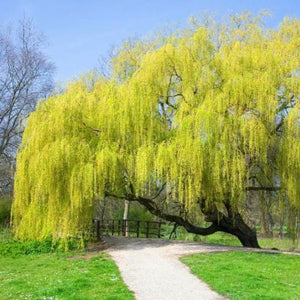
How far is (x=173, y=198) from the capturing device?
14.1 meters

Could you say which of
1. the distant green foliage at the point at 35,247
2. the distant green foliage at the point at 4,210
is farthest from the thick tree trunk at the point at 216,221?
the distant green foliage at the point at 4,210

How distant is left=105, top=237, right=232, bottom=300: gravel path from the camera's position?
299 inches

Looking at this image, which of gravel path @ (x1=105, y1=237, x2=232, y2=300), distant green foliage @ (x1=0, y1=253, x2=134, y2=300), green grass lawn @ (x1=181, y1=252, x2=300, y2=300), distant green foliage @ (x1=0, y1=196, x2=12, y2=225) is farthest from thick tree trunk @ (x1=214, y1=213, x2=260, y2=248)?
distant green foliage @ (x1=0, y1=196, x2=12, y2=225)

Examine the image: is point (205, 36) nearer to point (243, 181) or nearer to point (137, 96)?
point (137, 96)

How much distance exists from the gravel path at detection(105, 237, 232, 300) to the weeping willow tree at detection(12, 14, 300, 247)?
1.62 metres

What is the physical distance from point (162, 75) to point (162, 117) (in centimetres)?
155

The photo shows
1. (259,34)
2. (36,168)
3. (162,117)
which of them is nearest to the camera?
(36,168)

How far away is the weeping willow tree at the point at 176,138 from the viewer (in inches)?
517

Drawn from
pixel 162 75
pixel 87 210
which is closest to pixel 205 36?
pixel 162 75

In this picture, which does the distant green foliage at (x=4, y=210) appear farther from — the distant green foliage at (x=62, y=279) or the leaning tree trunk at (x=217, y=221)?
the distant green foliage at (x=62, y=279)

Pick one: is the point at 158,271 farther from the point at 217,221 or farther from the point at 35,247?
the point at 35,247

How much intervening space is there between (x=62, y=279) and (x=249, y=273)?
4.23m

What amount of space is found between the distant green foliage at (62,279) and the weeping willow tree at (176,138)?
152cm

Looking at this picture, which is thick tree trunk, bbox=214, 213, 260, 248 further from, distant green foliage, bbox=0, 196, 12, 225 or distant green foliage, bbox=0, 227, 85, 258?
distant green foliage, bbox=0, 196, 12, 225
